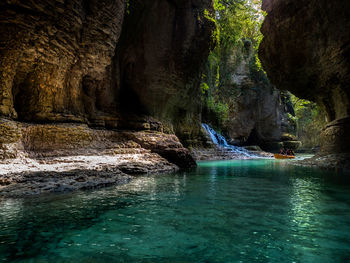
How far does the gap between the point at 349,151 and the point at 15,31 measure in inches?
523

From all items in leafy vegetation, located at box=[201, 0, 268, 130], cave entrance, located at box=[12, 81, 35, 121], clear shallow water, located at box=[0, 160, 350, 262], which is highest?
leafy vegetation, located at box=[201, 0, 268, 130]

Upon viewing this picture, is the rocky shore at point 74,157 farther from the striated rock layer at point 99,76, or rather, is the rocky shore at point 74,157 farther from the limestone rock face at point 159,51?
the limestone rock face at point 159,51

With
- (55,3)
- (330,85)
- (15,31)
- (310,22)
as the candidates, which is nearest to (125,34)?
(55,3)

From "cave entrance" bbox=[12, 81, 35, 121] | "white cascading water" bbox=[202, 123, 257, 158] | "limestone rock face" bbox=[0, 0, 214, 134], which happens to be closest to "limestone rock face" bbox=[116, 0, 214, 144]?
"limestone rock face" bbox=[0, 0, 214, 134]

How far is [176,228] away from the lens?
2.56 metres

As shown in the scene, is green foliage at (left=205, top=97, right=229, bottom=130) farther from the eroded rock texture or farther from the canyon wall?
the eroded rock texture

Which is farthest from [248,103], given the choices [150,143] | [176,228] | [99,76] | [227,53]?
[176,228]

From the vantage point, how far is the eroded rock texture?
9.28 meters

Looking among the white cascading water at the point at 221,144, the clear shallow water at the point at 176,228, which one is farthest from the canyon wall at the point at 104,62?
the clear shallow water at the point at 176,228

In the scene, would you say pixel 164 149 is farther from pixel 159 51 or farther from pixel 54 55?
pixel 159 51

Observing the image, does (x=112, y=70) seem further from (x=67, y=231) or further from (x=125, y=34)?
(x=67, y=231)

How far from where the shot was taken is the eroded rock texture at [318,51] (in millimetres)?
9281

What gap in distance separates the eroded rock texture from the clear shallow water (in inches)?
312

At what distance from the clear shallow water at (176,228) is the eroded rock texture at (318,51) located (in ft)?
26.0
